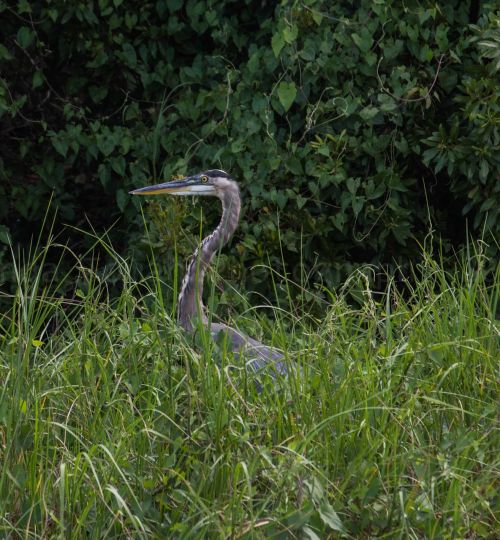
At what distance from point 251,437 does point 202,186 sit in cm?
235

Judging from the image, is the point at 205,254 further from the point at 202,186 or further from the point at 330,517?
the point at 330,517

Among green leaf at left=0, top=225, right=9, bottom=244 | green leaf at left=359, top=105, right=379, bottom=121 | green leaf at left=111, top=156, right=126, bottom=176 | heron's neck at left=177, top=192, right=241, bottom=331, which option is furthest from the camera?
green leaf at left=111, top=156, right=126, bottom=176

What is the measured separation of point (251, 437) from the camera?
317 centimetres

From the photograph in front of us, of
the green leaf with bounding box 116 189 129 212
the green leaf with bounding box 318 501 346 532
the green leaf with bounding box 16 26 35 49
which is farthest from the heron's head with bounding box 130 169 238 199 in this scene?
the green leaf with bounding box 318 501 346 532

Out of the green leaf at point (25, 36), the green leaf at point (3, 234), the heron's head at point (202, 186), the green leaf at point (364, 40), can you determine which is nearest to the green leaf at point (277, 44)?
the green leaf at point (364, 40)

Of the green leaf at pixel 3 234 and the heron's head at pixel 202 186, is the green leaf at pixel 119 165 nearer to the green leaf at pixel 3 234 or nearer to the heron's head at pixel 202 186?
the green leaf at pixel 3 234

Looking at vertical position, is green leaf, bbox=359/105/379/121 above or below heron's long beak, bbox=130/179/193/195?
above

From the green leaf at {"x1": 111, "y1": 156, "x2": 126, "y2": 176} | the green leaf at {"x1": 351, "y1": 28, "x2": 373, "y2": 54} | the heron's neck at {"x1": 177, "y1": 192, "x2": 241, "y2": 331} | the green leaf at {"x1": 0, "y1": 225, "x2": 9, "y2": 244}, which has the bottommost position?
the green leaf at {"x1": 0, "y1": 225, "x2": 9, "y2": 244}

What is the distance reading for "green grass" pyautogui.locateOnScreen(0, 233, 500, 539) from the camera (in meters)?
2.92

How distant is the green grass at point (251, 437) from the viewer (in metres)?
2.92

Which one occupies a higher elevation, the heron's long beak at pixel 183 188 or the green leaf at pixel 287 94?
the green leaf at pixel 287 94

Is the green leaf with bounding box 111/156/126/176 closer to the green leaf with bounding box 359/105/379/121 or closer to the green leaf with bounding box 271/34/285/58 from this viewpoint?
the green leaf with bounding box 271/34/285/58

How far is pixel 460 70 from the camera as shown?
19.4 ft

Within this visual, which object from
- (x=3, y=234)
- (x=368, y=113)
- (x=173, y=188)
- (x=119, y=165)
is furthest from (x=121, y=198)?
(x=368, y=113)
